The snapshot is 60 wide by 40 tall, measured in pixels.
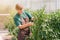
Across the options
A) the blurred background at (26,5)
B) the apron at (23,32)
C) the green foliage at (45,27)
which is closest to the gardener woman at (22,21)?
the apron at (23,32)

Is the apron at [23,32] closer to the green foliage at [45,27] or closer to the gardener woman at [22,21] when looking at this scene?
the gardener woman at [22,21]

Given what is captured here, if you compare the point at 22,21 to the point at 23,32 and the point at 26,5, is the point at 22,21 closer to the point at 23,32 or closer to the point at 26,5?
the point at 23,32

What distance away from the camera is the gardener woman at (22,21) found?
4.49 metres

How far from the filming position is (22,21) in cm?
460

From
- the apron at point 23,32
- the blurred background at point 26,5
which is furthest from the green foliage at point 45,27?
the blurred background at point 26,5

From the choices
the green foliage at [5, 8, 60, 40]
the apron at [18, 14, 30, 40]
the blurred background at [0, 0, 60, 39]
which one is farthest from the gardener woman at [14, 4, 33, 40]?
the blurred background at [0, 0, 60, 39]

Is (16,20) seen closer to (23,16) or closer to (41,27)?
(23,16)

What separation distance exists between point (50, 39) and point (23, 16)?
0.69 meters

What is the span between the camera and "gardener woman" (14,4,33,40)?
177 inches

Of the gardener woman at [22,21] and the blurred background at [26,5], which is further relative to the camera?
the blurred background at [26,5]

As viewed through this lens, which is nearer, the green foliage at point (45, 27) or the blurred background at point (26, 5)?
the green foliage at point (45, 27)

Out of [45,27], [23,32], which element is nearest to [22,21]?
[23,32]

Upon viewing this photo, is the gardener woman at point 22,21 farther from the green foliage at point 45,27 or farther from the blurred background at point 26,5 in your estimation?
the blurred background at point 26,5

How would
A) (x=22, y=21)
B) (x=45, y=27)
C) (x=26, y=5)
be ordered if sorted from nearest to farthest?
(x=45, y=27), (x=22, y=21), (x=26, y=5)
